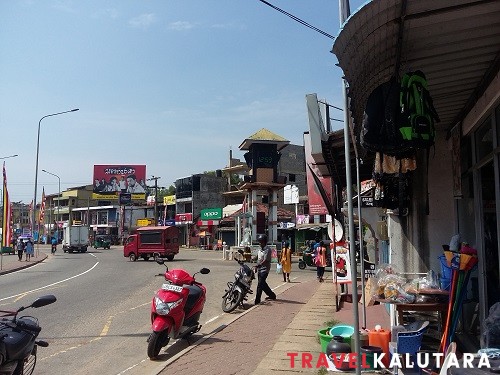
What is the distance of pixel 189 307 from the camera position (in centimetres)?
727

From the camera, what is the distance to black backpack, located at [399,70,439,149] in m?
3.92

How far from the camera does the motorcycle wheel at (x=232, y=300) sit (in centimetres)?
1026

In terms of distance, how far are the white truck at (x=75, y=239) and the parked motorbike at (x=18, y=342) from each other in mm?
43029

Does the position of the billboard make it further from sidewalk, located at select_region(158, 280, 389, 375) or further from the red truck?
sidewalk, located at select_region(158, 280, 389, 375)

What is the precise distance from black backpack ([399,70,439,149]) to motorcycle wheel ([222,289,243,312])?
23.5 feet

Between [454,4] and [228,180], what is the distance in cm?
5662

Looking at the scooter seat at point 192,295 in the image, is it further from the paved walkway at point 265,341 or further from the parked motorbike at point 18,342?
the parked motorbike at point 18,342

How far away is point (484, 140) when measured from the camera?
17.7ft

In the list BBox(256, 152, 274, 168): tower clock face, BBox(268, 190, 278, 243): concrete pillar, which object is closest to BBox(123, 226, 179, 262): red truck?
BBox(268, 190, 278, 243): concrete pillar

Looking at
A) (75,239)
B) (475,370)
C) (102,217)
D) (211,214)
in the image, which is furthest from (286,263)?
(102,217)

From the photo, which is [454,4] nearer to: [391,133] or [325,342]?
[391,133]

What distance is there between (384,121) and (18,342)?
161 inches

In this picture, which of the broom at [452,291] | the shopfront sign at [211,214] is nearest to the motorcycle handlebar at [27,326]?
the broom at [452,291]

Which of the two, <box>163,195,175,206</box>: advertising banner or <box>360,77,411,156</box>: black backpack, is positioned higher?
<box>163,195,175,206</box>: advertising banner
